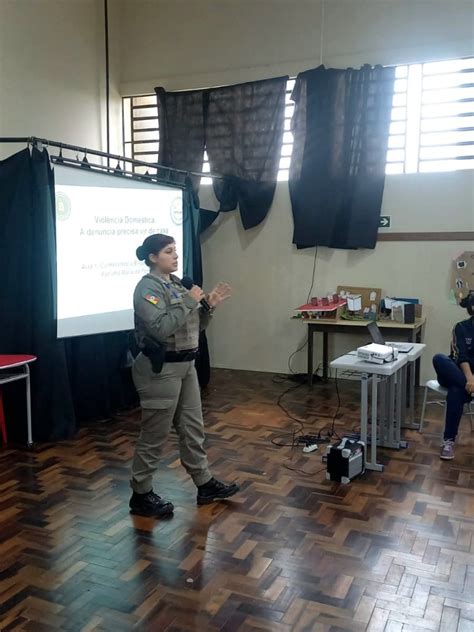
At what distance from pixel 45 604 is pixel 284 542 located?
1.05 m

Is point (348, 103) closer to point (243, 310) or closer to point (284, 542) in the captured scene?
point (243, 310)

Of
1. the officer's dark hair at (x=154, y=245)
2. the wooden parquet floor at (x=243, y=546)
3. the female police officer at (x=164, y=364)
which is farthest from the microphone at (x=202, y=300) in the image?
the wooden parquet floor at (x=243, y=546)

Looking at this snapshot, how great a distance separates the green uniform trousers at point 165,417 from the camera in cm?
279

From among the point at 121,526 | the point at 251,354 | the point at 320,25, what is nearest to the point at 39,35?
the point at 320,25

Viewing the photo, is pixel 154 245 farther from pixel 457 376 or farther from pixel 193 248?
pixel 193 248

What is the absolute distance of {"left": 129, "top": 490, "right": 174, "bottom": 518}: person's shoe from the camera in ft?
9.57

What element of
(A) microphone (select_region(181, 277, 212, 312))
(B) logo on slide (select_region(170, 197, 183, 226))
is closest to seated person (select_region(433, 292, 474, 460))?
(A) microphone (select_region(181, 277, 212, 312))

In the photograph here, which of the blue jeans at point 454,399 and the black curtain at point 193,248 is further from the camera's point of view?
the black curtain at point 193,248

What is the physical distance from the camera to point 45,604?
7.18 ft

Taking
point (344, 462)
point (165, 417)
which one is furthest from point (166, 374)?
point (344, 462)

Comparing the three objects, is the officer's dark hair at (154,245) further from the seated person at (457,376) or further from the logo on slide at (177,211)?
the logo on slide at (177,211)

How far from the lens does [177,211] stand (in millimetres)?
5332

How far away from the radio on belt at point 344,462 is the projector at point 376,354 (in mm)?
510

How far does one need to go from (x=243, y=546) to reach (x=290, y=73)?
190 inches
